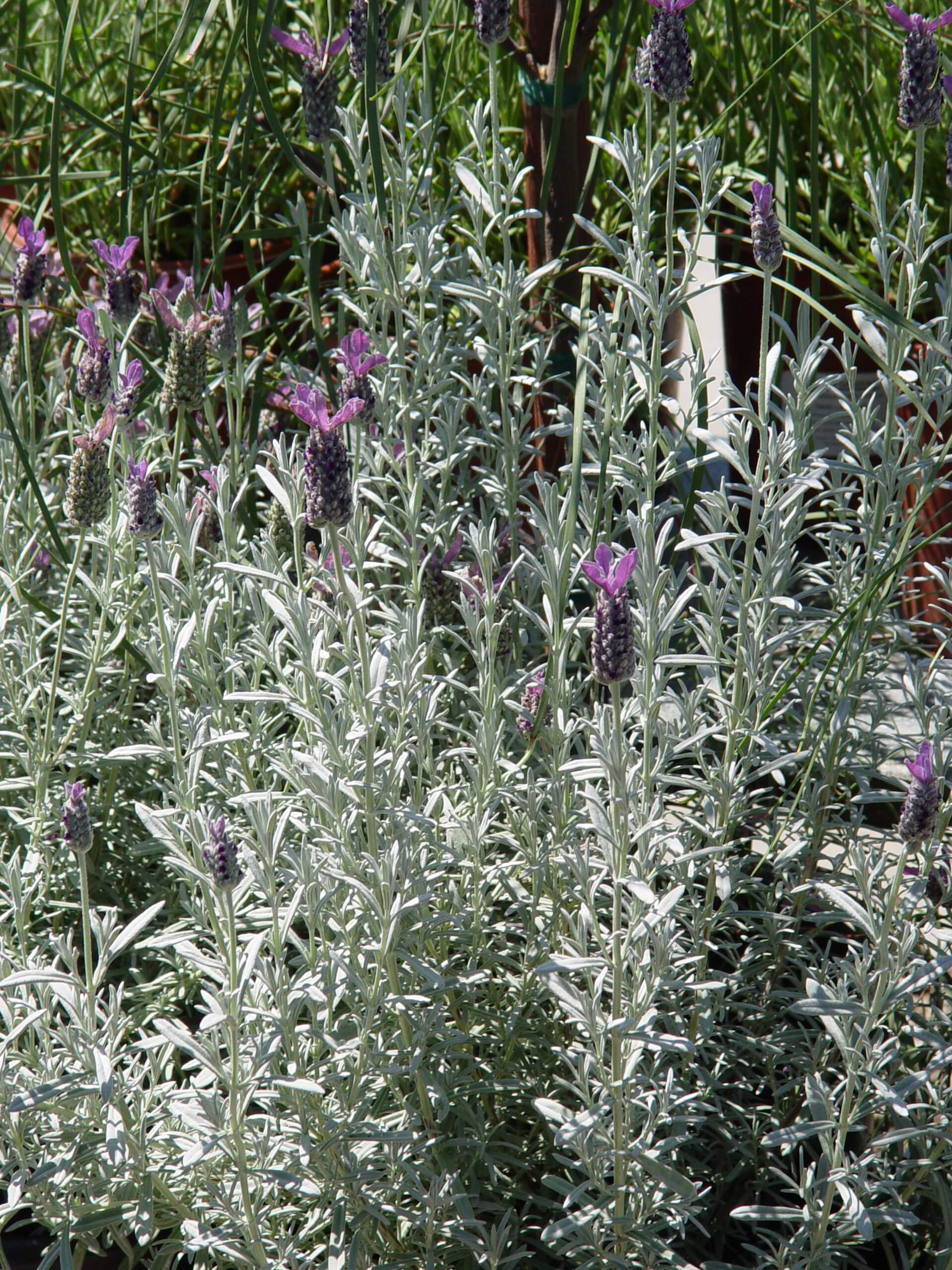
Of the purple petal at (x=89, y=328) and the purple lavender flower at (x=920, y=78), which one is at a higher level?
the purple lavender flower at (x=920, y=78)

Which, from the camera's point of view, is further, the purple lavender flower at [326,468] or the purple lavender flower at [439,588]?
the purple lavender flower at [439,588]

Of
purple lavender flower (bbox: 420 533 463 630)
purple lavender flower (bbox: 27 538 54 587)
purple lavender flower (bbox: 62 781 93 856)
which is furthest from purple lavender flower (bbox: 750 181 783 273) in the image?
purple lavender flower (bbox: 27 538 54 587)

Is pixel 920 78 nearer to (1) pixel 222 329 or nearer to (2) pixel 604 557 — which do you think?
(2) pixel 604 557

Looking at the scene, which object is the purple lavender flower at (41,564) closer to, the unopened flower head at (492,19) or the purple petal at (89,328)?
the purple petal at (89,328)

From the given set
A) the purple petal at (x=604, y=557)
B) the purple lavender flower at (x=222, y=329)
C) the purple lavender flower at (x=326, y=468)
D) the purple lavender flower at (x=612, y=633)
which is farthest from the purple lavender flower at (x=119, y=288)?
the purple lavender flower at (x=612, y=633)

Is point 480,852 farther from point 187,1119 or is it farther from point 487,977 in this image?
point 187,1119

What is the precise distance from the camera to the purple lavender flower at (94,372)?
4.41 ft

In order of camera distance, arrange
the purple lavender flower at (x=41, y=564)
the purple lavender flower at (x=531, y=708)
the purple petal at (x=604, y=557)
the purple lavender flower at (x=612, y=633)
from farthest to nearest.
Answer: the purple lavender flower at (x=41, y=564)
the purple lavender flower at (x=531, y=708)
the purple petal at (x=604, y=557)
the purple lavender flower at (x=612, y=633)

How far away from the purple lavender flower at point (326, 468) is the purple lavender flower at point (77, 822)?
0.30 m

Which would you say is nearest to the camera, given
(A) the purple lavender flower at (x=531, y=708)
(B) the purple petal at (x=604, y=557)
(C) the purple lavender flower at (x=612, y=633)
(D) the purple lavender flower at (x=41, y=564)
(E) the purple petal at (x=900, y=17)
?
(C) the purple lavender flower at (x=612, y=633)

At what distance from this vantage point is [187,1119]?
102 centimetres

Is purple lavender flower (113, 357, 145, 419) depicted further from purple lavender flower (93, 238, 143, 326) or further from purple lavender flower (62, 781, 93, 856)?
purple lavender flower (62, 781, 93, 856)

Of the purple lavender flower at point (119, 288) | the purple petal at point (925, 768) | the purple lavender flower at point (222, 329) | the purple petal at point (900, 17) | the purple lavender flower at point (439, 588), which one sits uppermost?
the purple petal at point (900, 17)

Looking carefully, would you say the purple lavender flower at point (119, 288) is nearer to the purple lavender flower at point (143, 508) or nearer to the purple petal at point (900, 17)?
the purple lavender flower at point (143, 508)
